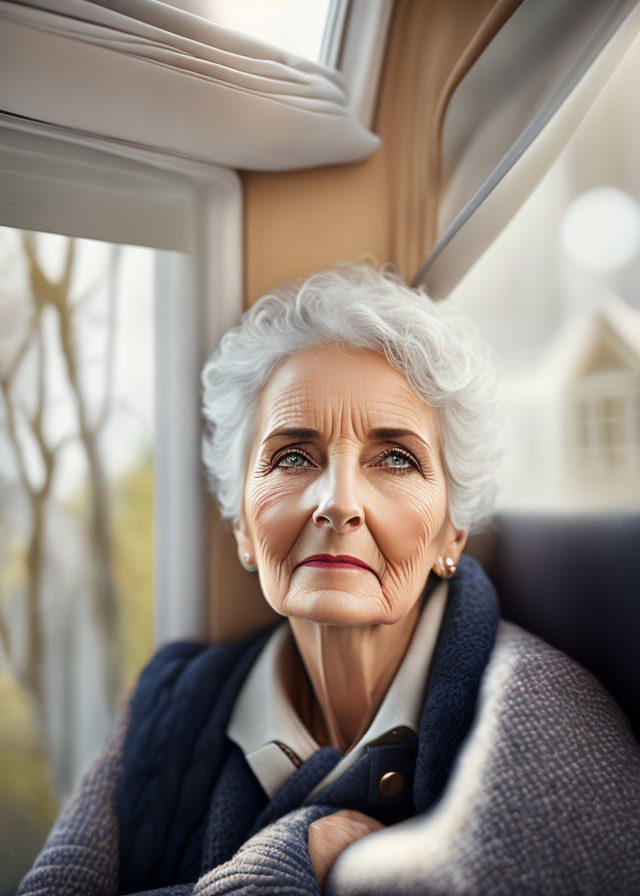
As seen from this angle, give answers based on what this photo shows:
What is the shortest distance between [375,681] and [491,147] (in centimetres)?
100

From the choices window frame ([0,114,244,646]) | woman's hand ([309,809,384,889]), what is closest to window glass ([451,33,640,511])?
window frame ([0,114,244,646])

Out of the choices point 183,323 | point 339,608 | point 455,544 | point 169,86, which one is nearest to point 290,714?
point 339,608

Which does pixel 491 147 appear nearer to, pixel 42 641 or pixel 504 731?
pixel 504 731

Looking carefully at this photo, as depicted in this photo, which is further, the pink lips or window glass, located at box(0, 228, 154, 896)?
window glass, located at box(0, 228, 154, 896)

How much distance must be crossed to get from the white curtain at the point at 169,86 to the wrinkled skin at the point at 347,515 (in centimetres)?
45

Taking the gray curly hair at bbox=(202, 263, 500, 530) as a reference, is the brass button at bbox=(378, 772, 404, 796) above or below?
below

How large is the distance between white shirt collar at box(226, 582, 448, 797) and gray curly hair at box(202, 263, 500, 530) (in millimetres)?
222

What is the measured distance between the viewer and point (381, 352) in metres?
1.02

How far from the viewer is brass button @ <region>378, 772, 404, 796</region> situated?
37.9 inches

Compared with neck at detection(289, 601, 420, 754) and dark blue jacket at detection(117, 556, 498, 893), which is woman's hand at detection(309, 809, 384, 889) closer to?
dark blue jacket at detection(117, 556, 498, 893)

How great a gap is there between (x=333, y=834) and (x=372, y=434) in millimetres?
614

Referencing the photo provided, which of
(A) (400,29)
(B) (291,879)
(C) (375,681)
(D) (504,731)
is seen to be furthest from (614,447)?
(A) (400,29)

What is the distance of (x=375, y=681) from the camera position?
107 centimetres

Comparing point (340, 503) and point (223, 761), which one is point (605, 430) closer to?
point (340, 503)
